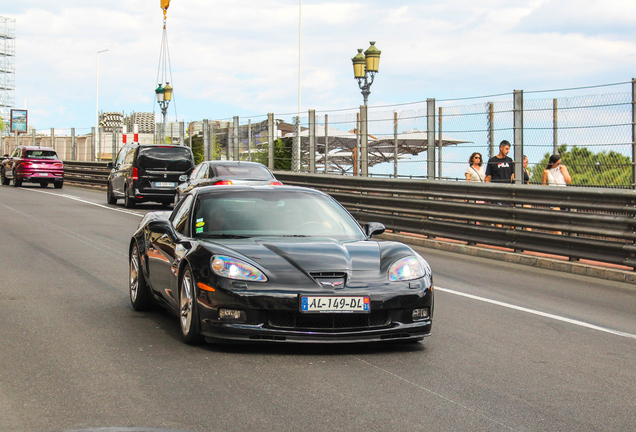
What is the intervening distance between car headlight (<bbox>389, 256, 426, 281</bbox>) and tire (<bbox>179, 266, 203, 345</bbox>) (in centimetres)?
139

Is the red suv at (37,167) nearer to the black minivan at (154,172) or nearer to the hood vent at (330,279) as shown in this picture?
the black minivan at (154,172)

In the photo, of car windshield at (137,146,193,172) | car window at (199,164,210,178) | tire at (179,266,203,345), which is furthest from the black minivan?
tire at (179,266,203,345)

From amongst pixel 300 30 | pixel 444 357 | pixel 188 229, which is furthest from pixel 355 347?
pixel 300 30

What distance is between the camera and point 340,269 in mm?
5965

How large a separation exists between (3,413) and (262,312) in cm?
185

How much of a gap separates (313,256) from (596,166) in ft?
25.8

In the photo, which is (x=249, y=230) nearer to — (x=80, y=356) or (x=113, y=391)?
(x=80, y=356)

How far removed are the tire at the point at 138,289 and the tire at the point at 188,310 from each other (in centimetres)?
127

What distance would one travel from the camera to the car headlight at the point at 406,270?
6.15 m

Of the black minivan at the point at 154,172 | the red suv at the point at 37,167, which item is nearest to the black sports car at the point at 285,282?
the black minivan at the point at 154,172

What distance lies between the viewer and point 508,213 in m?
13.2

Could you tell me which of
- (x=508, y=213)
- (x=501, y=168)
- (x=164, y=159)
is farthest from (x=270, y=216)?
(x=164, y=159)

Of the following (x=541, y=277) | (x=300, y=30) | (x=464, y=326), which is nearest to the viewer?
(x=464, y=326)

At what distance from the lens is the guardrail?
11.4 m
